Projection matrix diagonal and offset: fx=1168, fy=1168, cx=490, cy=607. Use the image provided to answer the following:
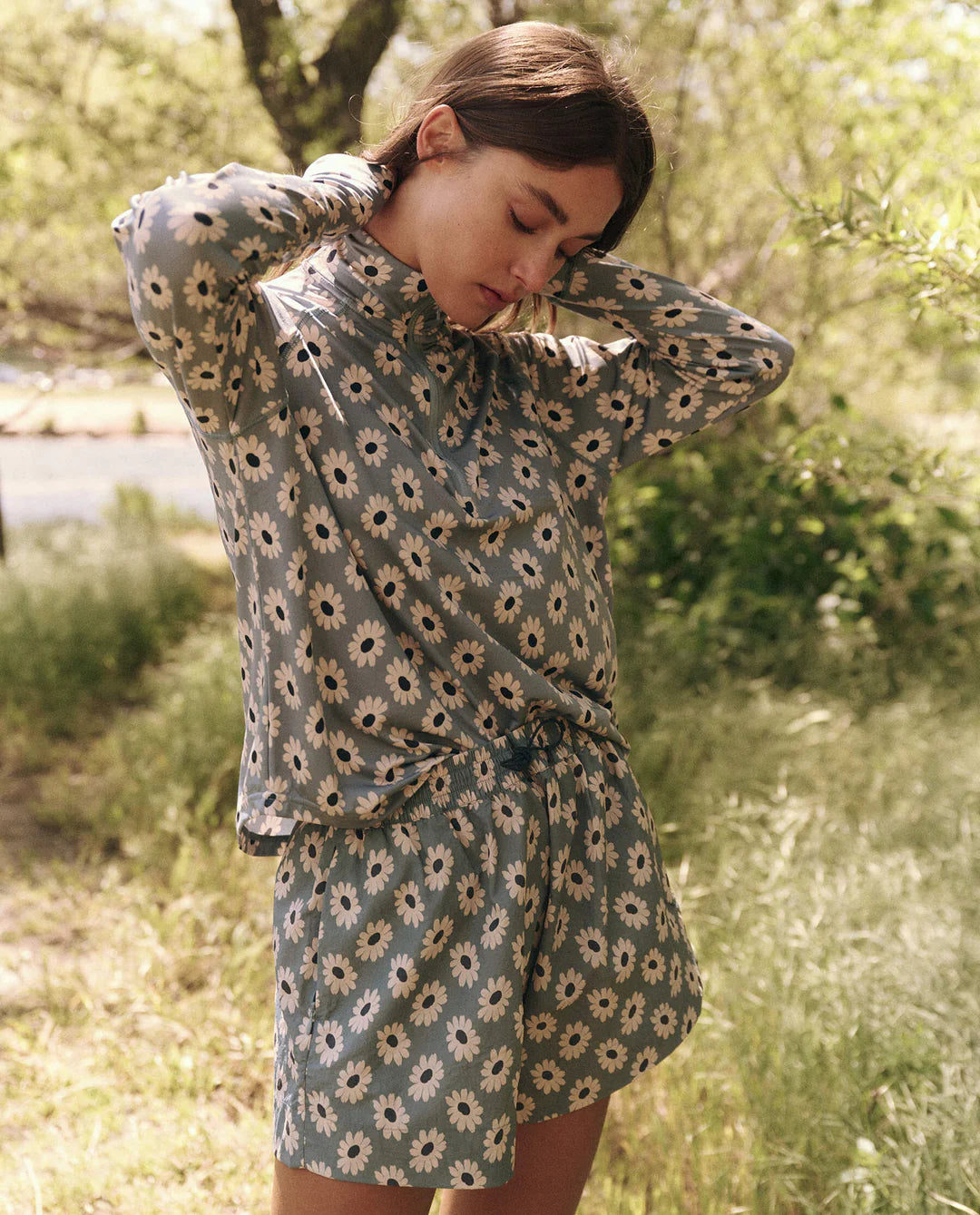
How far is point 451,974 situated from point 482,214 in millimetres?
771

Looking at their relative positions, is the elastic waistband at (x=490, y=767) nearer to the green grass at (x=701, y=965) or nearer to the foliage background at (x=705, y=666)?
the foliage background at (x=705, y=666)

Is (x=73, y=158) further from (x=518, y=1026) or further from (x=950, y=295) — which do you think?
(x=518, y=1026)

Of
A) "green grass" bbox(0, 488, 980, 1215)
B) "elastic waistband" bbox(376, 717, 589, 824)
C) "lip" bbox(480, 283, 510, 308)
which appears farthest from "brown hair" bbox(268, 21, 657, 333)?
"green grass" bbox(0, 488, 980, 1215)

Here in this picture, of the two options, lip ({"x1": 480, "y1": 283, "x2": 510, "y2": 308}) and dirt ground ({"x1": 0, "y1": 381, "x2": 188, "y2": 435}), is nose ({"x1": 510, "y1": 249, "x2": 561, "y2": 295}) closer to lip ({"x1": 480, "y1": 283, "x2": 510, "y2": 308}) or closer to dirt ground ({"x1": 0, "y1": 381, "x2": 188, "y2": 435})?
lip ({"x1": 480, "y1": 283, "x2": 510, "y2": 308})

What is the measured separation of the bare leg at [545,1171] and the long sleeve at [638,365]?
767 mm

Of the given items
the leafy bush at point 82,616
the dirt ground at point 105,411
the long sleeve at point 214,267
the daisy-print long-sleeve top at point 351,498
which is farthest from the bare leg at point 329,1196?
the dirt ground at point 105,411

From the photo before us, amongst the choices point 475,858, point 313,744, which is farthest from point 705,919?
point 313,744

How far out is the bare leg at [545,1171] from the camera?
1333mm

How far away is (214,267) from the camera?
0.99m

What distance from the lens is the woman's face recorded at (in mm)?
1179

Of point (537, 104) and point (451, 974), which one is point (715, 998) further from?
point (537, 104)

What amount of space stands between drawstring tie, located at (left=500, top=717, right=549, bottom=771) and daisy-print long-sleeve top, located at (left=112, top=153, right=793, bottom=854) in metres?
0.02

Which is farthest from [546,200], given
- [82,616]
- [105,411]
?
[105,411]

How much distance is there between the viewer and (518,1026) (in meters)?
1.19
